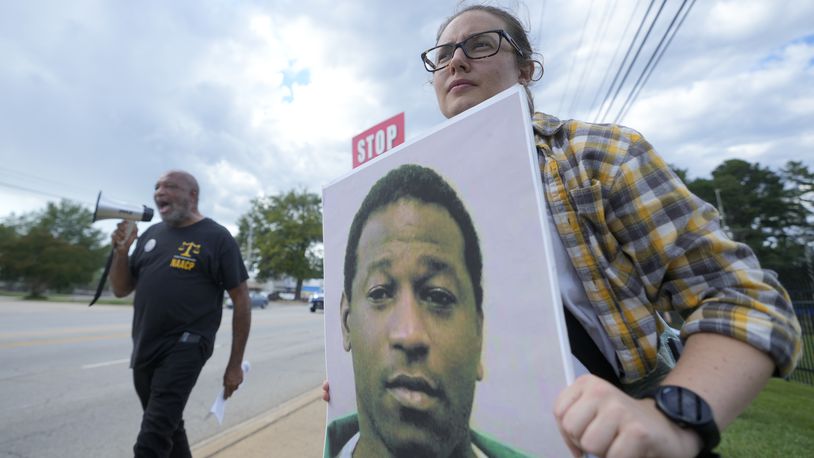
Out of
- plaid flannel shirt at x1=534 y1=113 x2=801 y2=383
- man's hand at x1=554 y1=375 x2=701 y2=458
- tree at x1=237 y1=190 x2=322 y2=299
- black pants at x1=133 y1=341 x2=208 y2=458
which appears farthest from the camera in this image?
tree at x1=237 y1=190 x2=322 y2=299

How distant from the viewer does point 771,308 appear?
0.64 metres

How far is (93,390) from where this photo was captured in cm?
559

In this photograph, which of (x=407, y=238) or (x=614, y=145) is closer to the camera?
(x=614, y=145)

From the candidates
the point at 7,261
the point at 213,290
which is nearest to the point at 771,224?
the point at 213,290

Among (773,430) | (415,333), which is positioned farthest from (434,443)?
(773,430)

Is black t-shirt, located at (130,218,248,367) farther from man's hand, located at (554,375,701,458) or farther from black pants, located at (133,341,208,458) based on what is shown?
man's hand, located at (554,375,701,458)

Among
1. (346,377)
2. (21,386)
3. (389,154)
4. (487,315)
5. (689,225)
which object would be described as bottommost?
(21,386)

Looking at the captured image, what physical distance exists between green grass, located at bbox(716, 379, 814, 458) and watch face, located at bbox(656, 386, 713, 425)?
231 cm

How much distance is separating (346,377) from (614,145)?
91cm

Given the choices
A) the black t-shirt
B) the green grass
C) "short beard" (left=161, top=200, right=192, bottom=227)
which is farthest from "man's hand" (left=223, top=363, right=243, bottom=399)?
the green grass

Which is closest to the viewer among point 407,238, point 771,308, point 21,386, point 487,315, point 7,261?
point 771,308

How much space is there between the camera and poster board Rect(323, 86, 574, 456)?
0.76 metres

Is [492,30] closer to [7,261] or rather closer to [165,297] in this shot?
[165,297]

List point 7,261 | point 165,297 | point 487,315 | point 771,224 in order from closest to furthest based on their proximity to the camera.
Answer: point 487,315, point 165,297, point 7,261, point 771,224
